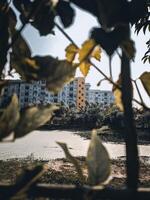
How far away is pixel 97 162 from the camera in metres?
0.47

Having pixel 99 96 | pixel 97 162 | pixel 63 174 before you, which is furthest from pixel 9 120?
Result: pixel 99 96

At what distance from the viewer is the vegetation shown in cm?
42

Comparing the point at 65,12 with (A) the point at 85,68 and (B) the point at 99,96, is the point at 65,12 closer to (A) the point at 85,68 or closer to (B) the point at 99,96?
(A) the point at 85,68

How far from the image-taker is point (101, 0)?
418mm

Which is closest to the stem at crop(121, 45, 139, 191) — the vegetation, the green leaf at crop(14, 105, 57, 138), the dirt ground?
the vegetation

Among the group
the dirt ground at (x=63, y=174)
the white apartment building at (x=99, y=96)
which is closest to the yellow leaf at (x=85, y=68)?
the dirt ground at (x=63, y=174)

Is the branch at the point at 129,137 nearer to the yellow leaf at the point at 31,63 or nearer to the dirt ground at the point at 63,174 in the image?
the yellow leaf at the point at 31,63

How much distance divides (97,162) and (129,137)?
6cm

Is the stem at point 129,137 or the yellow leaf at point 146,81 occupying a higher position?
the yellow leaf at point 146,81

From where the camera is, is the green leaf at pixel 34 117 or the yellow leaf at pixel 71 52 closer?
the green leaf at pixel 34 117

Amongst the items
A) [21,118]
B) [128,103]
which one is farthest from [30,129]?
[128,103]

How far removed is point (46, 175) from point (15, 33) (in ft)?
28.2

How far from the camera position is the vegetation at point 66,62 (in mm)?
419

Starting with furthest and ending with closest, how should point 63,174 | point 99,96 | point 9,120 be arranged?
point 99,96 < point 63,174 < point 9,120
